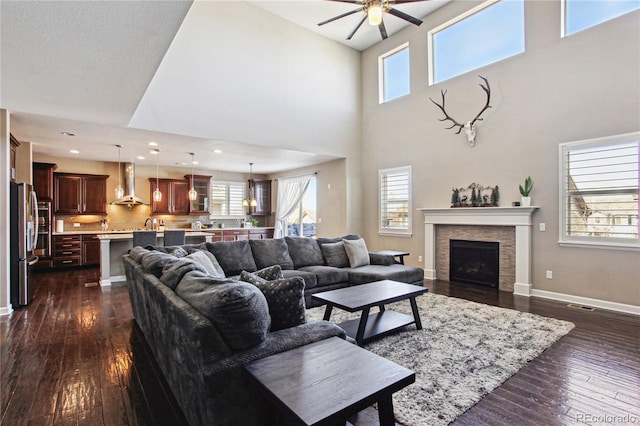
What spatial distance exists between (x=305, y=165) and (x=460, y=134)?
4190mm

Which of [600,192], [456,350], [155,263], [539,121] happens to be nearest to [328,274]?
[456,350]

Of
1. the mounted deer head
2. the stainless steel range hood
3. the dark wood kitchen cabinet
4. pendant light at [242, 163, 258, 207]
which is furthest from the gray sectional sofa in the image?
the dark wood kitchen cabinet

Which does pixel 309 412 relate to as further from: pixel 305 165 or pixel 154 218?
pixel 154 218

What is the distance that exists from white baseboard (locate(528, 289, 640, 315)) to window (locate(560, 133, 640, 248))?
2.56ft

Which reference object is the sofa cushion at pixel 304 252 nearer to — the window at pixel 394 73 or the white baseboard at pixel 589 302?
the white baseboard at pixel 589 302

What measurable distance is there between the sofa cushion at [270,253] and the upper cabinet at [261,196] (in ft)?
18.5

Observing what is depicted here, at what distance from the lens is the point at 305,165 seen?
29.1ft

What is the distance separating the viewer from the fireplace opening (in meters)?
5.51

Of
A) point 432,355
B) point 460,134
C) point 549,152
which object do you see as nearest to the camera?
point 432,355

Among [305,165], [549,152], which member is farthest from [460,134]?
[305,165]

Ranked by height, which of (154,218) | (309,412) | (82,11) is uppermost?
(82,11)

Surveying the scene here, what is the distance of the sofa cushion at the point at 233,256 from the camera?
439 cm

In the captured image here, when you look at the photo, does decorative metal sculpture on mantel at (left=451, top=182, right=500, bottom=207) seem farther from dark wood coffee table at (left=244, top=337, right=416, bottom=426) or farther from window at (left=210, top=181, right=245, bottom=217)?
window at (left=210, top=181, right=245, bottom=217)

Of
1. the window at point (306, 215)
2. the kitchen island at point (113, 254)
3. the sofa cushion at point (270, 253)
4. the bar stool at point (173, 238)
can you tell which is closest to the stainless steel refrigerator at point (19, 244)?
the kitchen island at point (113, 254)
